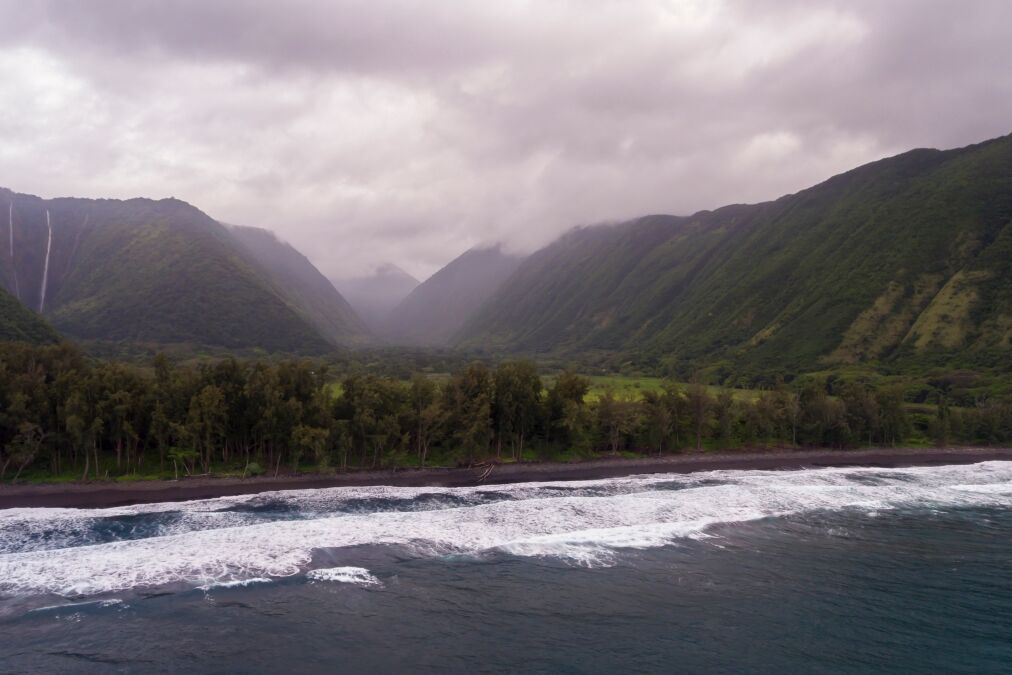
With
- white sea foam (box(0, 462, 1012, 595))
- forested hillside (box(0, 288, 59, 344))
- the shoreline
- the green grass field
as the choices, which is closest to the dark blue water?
white sea foam (box(0, 462, 1012, 595))

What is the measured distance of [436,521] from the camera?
51.8 meters

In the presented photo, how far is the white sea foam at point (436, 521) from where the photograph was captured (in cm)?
3947

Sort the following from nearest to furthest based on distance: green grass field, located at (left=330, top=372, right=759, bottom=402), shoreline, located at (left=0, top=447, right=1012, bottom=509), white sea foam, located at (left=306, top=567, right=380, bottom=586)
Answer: white sea foam, located at (left=306, top=567, right=380, bottom=586) < shoreline, located at (left=0, top=447, right=1012, bottom=509) < green grass field, located at (left=330, top=372, right=759, bottom=402)

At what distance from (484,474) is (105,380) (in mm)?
45390

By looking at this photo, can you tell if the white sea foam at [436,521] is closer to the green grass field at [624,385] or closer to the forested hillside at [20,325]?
the green grass field at [624,385]

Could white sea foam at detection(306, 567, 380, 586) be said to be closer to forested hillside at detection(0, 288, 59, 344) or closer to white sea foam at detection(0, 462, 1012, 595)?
white sea foam at detection(0, 462, 1012, 595)

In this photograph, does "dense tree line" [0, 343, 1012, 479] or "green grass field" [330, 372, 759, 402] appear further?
"green grass field" [330, 372, 759, 402]

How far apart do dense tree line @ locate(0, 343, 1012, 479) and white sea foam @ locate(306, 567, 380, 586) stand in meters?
29.6

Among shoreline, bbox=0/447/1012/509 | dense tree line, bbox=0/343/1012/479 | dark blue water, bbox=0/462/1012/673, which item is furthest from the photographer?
dense tree line, bbox=0/343/1012/479

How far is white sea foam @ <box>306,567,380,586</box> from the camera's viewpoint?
38.5 meters

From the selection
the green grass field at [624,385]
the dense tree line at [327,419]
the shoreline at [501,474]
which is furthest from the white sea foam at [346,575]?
the green grass field at [624,385]

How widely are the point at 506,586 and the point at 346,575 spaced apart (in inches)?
429

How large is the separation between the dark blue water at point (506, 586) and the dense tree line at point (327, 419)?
1278cm

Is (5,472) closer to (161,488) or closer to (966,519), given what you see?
(161,488)
